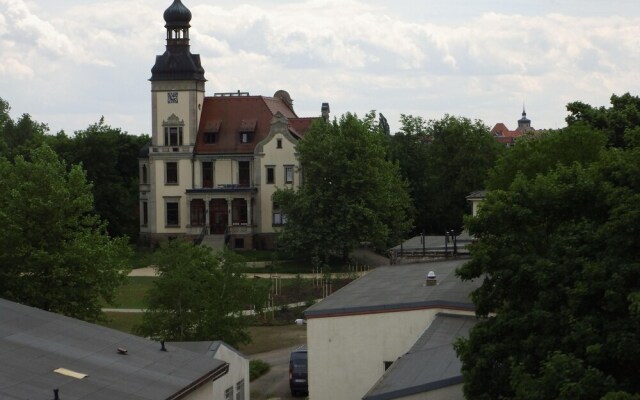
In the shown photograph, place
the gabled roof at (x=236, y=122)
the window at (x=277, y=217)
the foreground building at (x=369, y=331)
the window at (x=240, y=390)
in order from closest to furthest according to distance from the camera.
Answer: the window at (x=240, y=390) < the foreground building at (x=369, y=331) < the window at (x=277, y=217) < the gabled roof at (x=236, y=122)

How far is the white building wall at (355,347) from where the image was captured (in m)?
36.2

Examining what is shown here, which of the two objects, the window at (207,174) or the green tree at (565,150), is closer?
the green tree at (565,150)

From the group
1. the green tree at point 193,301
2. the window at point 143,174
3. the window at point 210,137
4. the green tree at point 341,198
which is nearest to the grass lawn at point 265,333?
the green tree at point 193,301

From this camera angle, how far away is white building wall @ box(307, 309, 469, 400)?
36156mm

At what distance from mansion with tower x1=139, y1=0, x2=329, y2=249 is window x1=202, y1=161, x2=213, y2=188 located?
0.22 ft

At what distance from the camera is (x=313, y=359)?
121ft

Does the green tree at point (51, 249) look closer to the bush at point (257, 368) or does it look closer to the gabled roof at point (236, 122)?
the bush at point (257, 368)

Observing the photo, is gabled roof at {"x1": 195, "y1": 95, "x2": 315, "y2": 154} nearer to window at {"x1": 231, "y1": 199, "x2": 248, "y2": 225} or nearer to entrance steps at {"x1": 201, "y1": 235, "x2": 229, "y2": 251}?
window at {"x1": 231, "y1": 199, "x2": 248, "y2": 225}

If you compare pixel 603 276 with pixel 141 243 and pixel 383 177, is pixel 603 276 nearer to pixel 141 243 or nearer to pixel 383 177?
pixel 383 177

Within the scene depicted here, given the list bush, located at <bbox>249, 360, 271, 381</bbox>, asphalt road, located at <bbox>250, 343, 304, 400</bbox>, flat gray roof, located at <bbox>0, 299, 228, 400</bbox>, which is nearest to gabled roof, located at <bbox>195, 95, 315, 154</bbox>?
asphalt road, located at <bbox>250, 343, 304, 400</bbox>

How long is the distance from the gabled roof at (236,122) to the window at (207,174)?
89 centimetres

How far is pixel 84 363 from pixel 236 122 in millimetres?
69027

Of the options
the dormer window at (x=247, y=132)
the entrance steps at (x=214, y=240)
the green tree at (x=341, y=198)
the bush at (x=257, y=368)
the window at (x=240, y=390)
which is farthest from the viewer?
the dormer window at (x=247, y=132)

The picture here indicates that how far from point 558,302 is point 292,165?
6855 cm
